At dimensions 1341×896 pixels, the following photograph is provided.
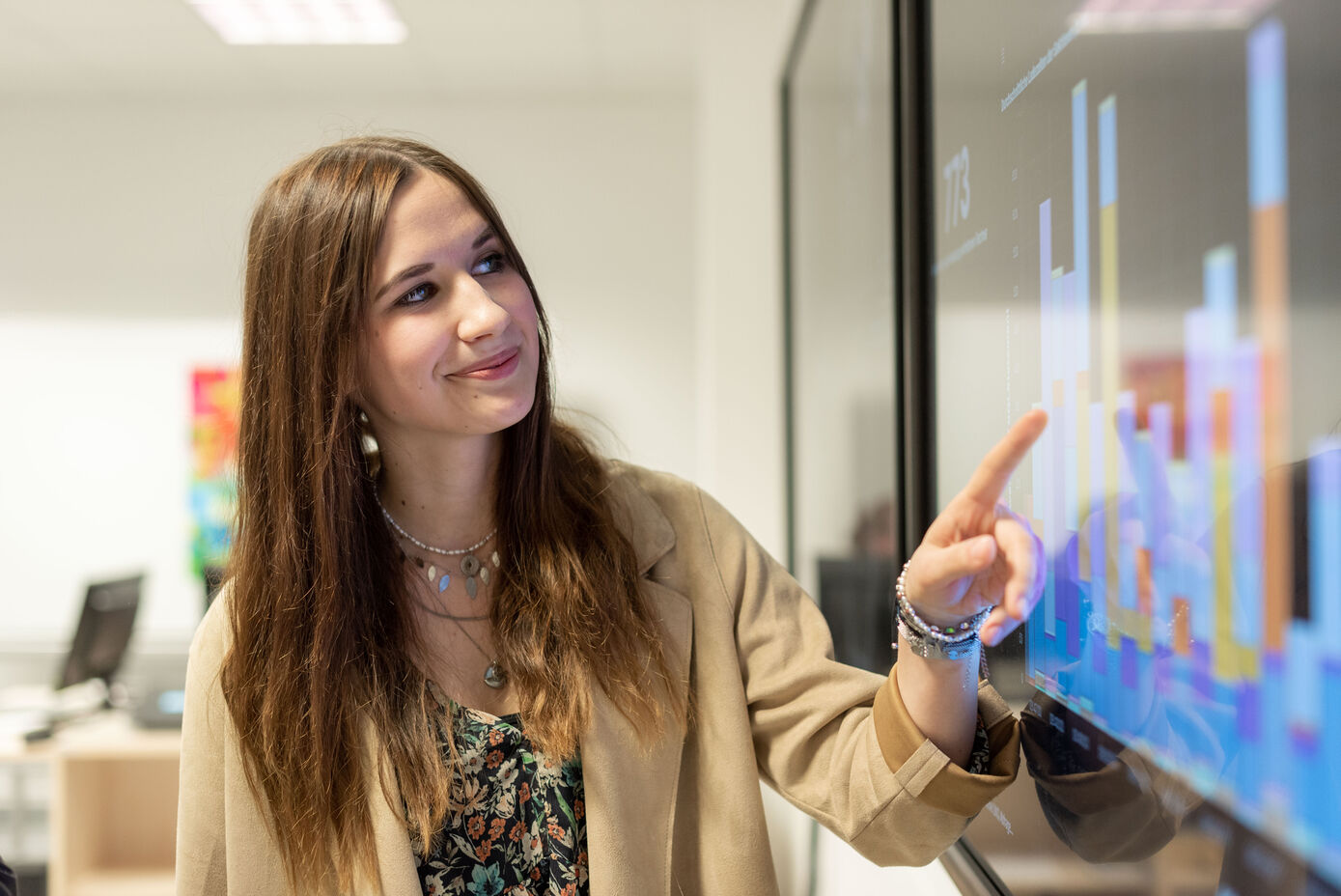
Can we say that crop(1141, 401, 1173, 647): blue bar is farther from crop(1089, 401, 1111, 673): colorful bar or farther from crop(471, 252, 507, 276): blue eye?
crop(471, 252, 507, 276): blue eye

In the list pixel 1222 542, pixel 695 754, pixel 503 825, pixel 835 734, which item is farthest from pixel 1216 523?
pixel 503 825

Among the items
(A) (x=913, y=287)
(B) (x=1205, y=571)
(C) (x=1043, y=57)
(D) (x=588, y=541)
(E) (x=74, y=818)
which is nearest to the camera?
(B) (x=1205, y=571)

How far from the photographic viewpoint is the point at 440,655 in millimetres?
1187

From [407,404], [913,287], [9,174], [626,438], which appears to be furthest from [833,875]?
[9,174]

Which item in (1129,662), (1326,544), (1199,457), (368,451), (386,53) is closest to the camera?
(1326,544)

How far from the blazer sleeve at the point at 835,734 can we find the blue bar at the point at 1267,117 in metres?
0.54

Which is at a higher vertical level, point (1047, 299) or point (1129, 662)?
point (1047, 299)

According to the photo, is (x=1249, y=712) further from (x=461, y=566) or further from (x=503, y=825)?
(x=461, y=566)

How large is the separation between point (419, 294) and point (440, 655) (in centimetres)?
42

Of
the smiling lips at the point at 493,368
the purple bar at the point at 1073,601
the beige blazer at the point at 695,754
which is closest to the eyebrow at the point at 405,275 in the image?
the smiling lips at the point at 493,368

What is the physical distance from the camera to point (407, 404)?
3.70 ft

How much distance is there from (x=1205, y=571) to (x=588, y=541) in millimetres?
765

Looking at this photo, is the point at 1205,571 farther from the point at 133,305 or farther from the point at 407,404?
the point at 133,305

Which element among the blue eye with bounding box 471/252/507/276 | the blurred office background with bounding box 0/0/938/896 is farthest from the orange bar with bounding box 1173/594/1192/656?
the blurred office background with bounding box 0/0/938/896
